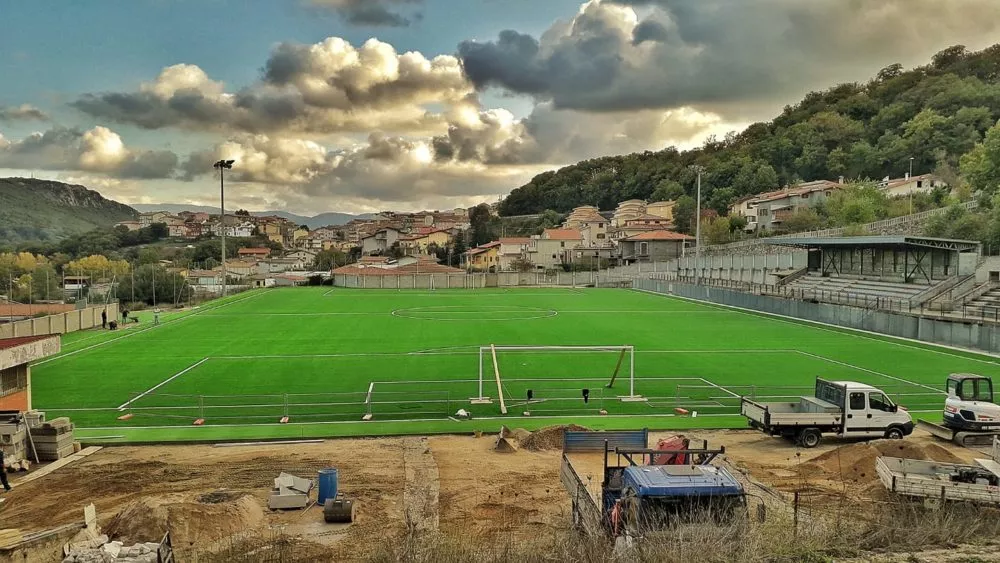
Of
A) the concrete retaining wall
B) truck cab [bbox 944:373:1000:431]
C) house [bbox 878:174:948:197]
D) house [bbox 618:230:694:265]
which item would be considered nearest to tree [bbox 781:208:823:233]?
house [bbox 878:174:948:197]

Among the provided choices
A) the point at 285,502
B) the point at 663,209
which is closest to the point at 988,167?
the point at 285,502

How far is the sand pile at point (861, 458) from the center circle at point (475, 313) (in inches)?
1336

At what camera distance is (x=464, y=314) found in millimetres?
53062

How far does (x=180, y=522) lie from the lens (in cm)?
1093

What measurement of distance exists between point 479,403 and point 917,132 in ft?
353

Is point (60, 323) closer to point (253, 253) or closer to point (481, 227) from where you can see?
point (253, 253)

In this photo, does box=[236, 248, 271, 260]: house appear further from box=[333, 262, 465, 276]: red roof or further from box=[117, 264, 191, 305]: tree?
box=[117, 264, 191, 305]: tree

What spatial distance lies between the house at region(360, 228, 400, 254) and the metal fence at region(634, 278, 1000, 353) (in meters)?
125

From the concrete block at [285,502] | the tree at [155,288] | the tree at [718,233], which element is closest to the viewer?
the concrete block at [285,502]

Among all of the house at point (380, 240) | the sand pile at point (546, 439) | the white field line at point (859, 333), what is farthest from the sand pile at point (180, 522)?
the house at point (380, 240)

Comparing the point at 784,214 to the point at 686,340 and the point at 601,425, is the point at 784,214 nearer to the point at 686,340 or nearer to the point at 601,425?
the point at 686,340

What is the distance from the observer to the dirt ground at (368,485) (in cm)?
1117

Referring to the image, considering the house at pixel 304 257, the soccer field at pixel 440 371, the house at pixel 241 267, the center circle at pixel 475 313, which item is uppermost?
the house at pixel 304 257

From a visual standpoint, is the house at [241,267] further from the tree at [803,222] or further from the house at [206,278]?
the tree at [803,222]
